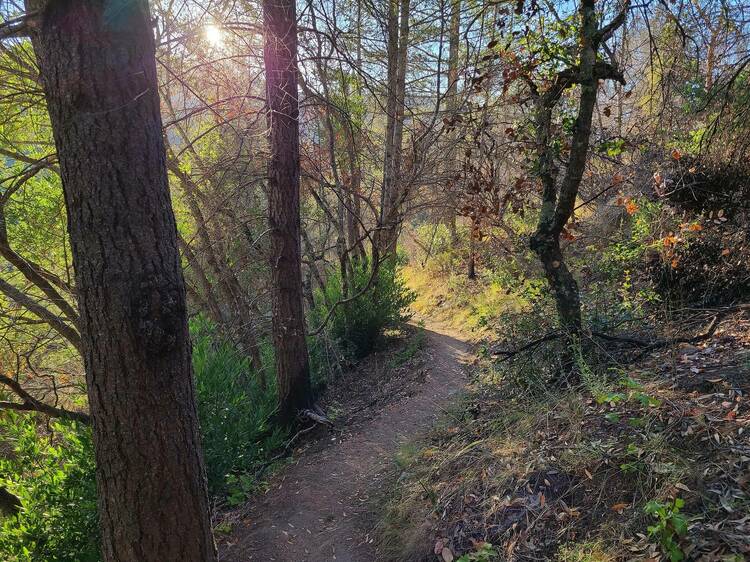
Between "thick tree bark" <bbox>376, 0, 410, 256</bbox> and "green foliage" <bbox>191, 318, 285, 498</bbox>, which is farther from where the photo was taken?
"thick tree bark" <bbox>376, 0, 410, 256</bbox>

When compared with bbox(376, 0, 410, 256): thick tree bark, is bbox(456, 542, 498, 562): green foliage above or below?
below

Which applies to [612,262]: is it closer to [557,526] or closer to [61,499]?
[557,526]

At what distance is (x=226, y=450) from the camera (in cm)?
412

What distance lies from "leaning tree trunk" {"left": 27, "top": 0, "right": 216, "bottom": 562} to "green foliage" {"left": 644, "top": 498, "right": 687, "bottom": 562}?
222cm

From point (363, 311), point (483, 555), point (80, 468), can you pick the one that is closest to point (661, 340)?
point (483, 555)

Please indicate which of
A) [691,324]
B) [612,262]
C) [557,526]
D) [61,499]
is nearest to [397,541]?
[557,526]

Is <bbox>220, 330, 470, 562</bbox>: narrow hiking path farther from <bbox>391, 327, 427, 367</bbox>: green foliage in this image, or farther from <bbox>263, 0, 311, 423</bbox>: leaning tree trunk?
<bbox>391, 327, 427, 367</bbox>: green foliage

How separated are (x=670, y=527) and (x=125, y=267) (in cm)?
270

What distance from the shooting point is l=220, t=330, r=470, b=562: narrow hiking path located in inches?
137

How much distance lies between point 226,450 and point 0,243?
171 inches

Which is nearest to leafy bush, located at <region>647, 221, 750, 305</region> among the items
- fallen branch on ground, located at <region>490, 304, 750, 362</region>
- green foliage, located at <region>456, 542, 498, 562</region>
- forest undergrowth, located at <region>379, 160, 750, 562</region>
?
forest undergrowth, located at <region>379, 160, 750, 562</region>

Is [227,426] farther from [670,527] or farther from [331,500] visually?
[670,527]

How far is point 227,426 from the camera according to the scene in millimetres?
4191

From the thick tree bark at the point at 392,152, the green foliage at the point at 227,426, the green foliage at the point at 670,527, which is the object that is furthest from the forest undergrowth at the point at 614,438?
the thick tree bark at the point at 392,152
